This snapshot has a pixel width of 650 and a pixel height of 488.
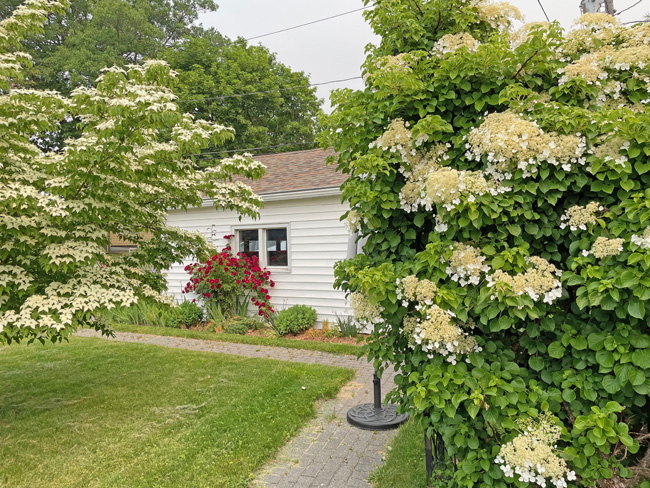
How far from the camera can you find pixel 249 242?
9711 mm

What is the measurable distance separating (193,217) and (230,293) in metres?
2.36

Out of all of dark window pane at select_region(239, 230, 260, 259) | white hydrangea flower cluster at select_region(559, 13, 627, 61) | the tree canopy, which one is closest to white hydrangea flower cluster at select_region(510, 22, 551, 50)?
white hydrangea flower cluster at select_region(559, 13, 627, 61)

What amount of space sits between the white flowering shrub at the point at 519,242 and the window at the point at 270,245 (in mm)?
6914

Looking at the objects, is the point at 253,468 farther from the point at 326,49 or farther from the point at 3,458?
the point at 326,49

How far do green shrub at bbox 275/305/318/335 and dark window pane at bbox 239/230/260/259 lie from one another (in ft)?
5.93

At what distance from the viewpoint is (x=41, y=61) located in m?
20.0

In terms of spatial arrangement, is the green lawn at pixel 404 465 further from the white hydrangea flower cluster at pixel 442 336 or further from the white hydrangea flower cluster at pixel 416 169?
the white hydrangea flower cluster at pixel 416 169

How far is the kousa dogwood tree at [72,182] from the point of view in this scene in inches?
131

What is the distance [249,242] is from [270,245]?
64cm

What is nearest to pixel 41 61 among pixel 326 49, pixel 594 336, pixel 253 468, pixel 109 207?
pixel 326 49

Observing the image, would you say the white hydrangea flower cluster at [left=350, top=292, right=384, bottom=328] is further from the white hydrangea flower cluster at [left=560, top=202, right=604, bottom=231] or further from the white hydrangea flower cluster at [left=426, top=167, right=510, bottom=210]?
the white hydrangea flower cluster at [left=560, top=202, right=604, bottom=231]

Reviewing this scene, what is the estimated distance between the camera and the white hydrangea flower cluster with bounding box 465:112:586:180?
5.99 feet

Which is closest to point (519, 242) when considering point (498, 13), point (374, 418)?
point (498, 13)

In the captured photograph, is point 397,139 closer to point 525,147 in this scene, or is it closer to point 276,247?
point 525,147
